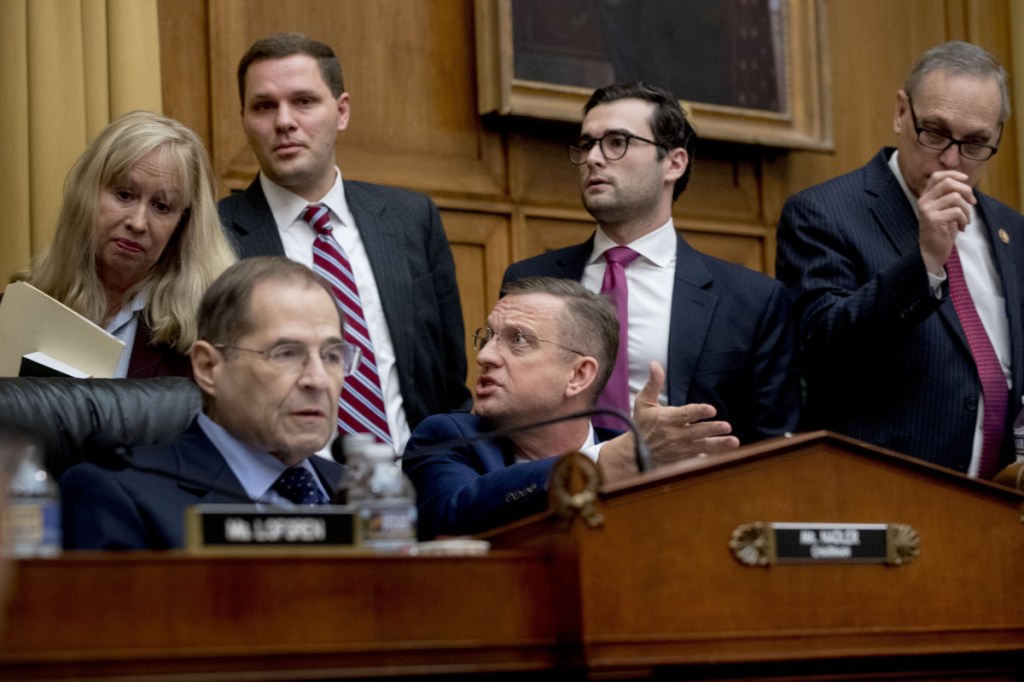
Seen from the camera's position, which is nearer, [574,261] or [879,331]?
[879,331]

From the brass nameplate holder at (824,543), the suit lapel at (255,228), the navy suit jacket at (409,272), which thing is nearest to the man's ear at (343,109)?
the navy suit jacket at (409,272)

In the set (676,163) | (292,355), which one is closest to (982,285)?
(676,163)

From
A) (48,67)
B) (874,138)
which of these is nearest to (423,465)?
(48,67)

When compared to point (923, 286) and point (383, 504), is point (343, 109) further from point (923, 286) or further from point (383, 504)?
point (383, 504)

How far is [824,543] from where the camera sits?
6.75 feet

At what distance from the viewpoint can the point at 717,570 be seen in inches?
77.9

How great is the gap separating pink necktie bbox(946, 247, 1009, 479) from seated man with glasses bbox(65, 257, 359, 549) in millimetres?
1841

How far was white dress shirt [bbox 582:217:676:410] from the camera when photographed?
3.77 m

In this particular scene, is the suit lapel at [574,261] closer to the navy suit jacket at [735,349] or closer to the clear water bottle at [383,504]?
the navy suit jacket at [735,349]

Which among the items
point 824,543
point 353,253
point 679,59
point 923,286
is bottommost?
point 824,543

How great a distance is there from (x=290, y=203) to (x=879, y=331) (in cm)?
147

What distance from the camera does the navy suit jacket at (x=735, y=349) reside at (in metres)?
3.73

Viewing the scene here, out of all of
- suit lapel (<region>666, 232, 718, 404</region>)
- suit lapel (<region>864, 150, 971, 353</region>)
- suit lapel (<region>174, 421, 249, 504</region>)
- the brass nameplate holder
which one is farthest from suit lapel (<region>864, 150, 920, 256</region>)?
suit lapel (<region>174, 421, 249, 504</region>)

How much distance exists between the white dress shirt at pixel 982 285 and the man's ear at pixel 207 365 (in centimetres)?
199
